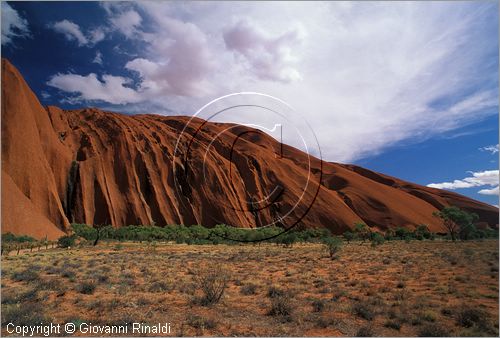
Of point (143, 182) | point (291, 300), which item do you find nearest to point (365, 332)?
point (291, 300)

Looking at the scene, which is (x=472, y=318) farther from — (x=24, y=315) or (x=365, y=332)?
(x=24, y=315)

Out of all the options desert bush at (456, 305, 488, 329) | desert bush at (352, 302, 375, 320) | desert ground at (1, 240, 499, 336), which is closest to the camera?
desert bush at (456, 305, 488, 329)

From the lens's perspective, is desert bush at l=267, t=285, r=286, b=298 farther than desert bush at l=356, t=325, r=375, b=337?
Yes

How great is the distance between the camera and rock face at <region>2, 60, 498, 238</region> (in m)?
44.2

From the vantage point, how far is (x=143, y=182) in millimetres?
66625

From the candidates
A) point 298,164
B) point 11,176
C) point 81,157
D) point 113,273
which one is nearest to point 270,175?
point 298,164

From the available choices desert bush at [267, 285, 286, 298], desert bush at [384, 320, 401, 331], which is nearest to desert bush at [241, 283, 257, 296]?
desert bush at [267, 285, 286, 298]

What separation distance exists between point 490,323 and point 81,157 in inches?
2708

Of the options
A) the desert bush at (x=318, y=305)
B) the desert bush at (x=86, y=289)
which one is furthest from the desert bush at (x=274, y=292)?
the desert bush at (x=86, y=289)

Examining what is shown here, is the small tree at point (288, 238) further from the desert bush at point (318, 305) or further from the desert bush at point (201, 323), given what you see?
the desert bush at point (201, 323)

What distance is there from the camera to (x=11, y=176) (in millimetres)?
41938

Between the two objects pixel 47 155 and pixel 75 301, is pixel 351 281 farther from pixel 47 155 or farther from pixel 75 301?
pixel 47 155

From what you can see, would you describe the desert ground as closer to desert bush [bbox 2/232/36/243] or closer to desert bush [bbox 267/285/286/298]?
desert bush [bbox 267/285/286/298]

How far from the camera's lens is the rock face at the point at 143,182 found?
44.2m
